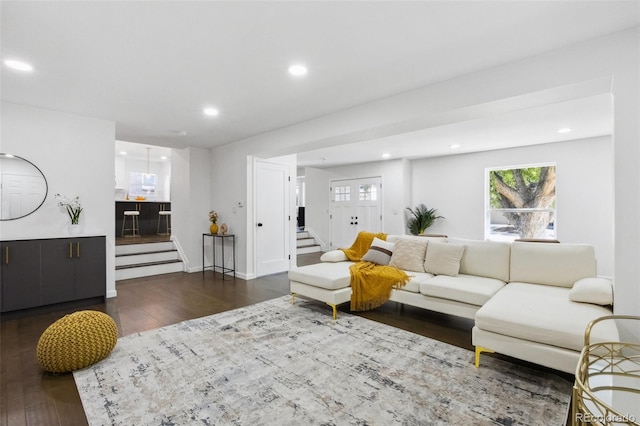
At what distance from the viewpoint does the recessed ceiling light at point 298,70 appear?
276 centimetres

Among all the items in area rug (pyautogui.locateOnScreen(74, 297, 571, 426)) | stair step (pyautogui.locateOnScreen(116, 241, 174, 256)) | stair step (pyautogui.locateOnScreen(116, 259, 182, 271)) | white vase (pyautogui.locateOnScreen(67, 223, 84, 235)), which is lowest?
area rug (pyautogui.locateOnScreen(74, 297, 571, 426))

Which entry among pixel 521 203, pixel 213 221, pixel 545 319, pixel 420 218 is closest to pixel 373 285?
pixel 545 319

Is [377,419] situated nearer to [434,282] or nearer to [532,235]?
[434,282]

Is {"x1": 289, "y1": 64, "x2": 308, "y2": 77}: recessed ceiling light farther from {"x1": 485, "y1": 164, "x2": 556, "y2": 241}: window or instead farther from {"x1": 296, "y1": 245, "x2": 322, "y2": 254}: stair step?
{"x1": 296, "y1": 245, "x2": 322, "y2": 254}: stair step

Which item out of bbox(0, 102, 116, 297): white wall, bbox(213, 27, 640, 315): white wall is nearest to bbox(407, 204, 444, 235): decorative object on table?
bbox(213, 27, 640, 315): white wall

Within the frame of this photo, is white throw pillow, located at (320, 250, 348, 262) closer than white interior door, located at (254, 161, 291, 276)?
Yes

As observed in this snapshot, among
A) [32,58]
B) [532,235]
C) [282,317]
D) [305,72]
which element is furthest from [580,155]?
[32,58]

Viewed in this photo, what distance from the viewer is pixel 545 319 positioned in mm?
2234

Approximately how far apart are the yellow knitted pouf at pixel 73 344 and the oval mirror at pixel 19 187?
221 cm

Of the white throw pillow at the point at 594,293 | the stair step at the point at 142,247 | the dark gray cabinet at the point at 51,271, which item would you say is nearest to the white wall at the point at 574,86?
the white throw pillow at the point at 594,293

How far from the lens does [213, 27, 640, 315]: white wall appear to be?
7.13ft

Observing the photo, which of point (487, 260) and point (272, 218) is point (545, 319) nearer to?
point (487, 260)

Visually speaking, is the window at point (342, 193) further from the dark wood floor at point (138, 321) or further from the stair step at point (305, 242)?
the dark wood floor at point (138, 321)

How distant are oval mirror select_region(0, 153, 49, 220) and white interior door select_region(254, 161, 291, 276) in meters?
2.96
